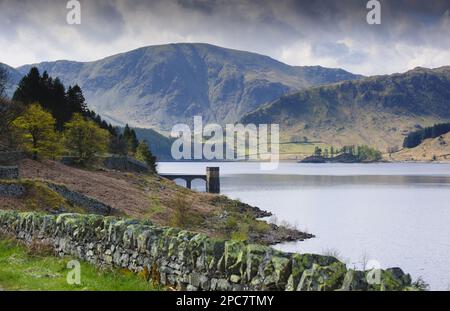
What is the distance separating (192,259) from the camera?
14805 mm

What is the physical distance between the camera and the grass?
15.9 m

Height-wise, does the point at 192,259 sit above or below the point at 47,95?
below

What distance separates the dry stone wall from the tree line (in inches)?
1854

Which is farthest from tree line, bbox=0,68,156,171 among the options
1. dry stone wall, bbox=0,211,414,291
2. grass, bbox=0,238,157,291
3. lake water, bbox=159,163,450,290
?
dry stone wall, bbox=0,211,414,291

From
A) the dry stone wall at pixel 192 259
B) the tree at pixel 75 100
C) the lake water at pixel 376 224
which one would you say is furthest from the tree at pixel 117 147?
the dry stone wall at pixel 192 259

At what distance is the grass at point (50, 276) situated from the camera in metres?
15.9

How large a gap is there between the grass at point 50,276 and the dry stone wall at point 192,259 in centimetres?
41

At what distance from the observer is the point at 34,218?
22.5 metres

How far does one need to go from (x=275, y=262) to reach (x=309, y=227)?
69.4 metres

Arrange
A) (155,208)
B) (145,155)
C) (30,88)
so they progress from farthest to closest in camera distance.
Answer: (145,155) < (30,88) < (155,208)

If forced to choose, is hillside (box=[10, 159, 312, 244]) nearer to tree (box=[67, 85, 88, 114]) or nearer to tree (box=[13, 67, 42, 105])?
tree (box=[13, 67, 42, 105])

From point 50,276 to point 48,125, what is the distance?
6406 cm

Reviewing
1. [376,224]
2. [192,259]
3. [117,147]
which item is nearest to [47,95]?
[117,147]

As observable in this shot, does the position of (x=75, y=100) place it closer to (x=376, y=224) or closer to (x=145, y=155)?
(x=145, y=155)
